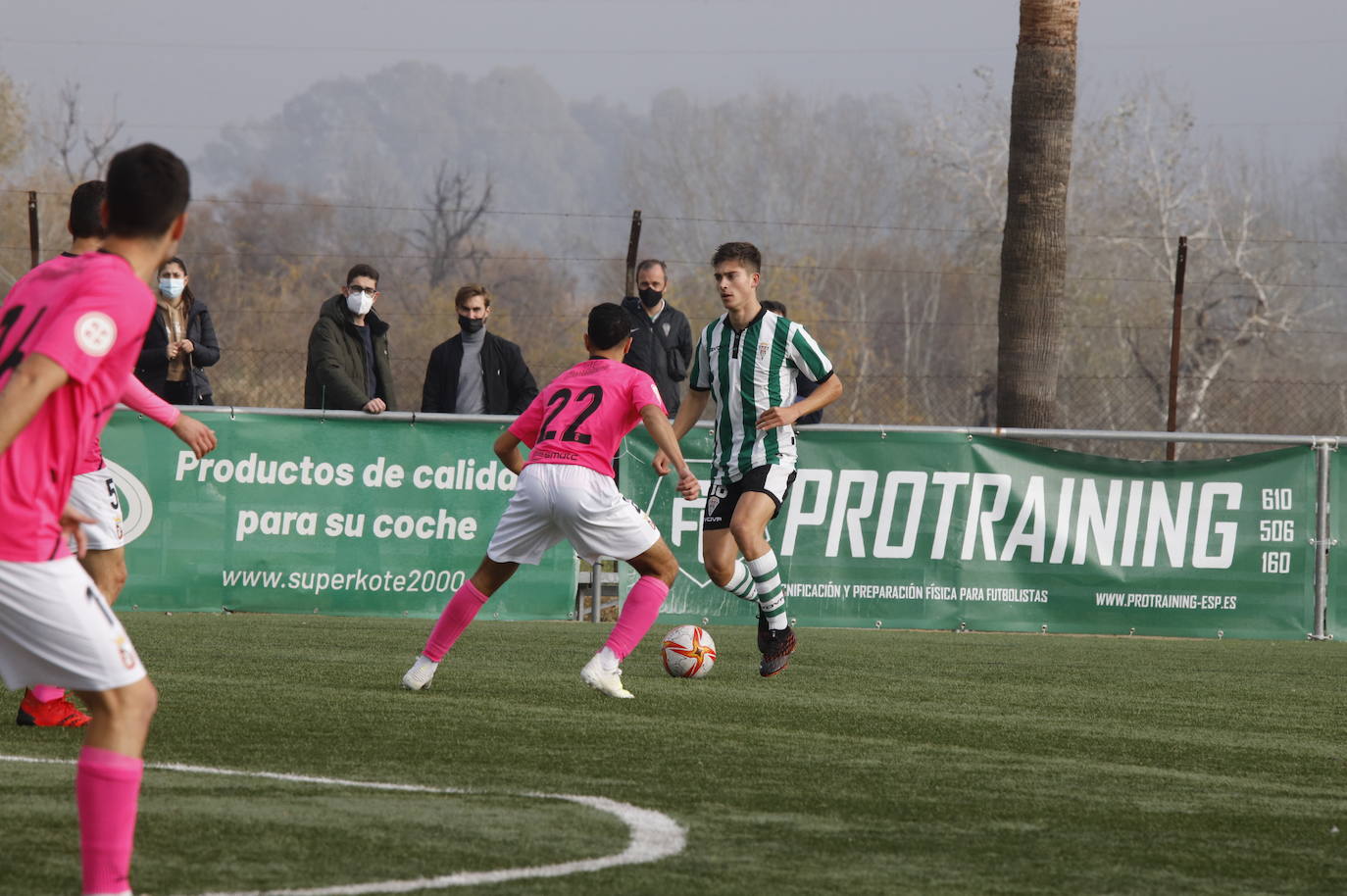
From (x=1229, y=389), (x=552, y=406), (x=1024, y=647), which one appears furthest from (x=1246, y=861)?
(x=1229, y=389)

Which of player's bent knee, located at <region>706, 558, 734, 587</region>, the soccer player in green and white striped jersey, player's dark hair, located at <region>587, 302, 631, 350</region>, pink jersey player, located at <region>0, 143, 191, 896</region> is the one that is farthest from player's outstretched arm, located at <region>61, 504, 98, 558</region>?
player's bent knee, located at <region>706, 558, 734, 587</region>

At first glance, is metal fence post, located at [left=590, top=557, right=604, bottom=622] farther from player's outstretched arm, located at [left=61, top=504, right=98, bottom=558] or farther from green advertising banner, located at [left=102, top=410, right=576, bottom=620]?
player's outstretched arm, located at [left=61, top=504, right=98, bottom=558]

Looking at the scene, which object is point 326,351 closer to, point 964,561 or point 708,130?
point 964,561

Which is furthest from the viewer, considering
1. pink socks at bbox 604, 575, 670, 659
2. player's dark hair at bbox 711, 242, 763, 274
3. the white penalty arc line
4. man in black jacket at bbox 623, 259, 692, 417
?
man in black jacket at bbox 623, 259, 692, 417

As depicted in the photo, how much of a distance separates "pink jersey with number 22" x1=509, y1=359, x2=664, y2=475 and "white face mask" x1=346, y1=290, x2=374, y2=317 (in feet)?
15.0

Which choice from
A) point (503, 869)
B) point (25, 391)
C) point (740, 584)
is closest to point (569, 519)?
point (740, 584)

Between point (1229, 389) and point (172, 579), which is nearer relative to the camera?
point (172, 579)

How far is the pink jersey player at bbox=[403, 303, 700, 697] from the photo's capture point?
821cm

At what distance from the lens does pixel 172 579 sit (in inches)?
503

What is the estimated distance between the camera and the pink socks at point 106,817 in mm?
3654

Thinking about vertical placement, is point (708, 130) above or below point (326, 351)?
above

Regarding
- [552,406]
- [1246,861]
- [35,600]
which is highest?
[552,406]

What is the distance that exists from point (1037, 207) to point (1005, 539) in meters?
4.02

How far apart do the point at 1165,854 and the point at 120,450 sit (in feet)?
30.8
